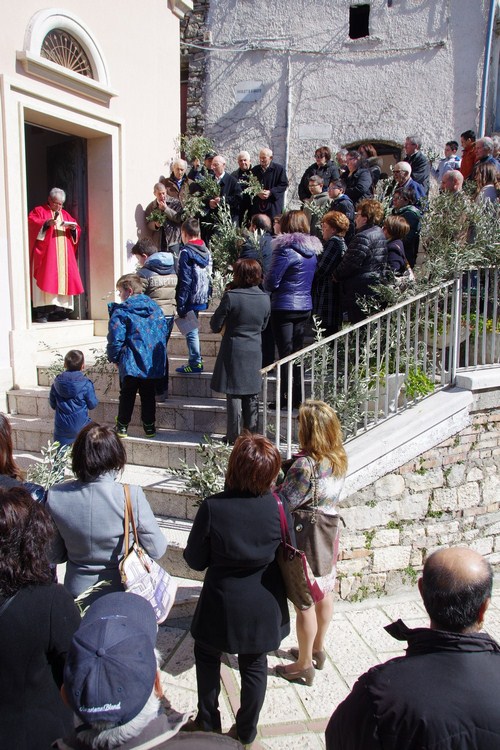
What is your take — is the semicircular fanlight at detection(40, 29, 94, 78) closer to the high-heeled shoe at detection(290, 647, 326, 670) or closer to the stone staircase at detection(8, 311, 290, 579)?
the stone staircase at detection(8, 311, 290, 579)

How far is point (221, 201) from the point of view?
26.2 feet

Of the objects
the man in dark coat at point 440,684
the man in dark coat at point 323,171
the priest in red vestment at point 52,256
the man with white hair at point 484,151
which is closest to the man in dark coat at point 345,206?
the man in dark coat at point 323,171

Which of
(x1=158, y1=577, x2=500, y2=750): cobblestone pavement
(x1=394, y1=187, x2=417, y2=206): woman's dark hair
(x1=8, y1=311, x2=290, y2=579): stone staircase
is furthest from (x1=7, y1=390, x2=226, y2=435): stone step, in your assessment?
(x1=394, y1=187, x2=417, y2=206): woman's dark hair

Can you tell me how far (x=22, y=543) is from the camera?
1.94 meters

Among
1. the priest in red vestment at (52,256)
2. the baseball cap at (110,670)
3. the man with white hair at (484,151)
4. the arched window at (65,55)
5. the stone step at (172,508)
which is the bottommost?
the stone step at (172,508)

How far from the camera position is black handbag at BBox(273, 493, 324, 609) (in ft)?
9.39

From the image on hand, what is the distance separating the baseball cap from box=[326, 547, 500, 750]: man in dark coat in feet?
1.98

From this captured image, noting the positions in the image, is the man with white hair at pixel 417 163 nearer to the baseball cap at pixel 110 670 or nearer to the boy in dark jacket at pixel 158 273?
the boy in dark jacket at pixel 158 273

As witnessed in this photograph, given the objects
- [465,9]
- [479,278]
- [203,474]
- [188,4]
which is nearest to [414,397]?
[479,278]

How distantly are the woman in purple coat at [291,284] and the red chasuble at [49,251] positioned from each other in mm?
3186

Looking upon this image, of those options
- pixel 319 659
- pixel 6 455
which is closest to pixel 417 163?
pixel 319 659

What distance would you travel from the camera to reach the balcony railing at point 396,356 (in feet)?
15.4

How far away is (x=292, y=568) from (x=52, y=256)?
18.0ft

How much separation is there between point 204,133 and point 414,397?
35.5 feet
